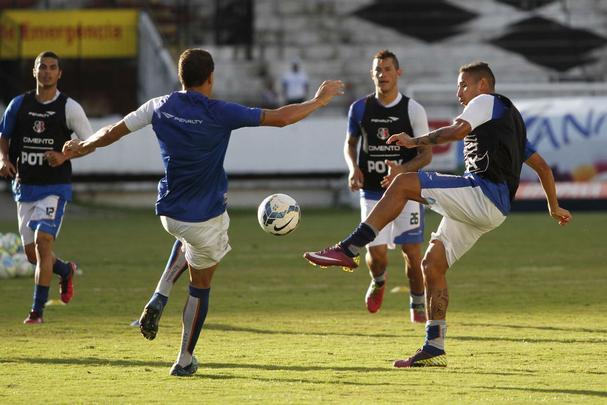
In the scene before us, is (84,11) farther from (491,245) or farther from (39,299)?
(39,299)

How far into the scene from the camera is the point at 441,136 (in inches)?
341

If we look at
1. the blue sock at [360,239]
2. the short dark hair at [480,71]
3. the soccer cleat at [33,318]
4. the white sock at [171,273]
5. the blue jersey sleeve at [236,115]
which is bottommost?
the soccer cleat at [33,318]

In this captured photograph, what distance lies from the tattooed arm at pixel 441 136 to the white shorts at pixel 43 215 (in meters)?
4.39

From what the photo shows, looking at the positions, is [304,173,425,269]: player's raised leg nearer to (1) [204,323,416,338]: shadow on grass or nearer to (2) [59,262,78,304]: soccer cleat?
(1) [204,323,416,338]: shadow on grass

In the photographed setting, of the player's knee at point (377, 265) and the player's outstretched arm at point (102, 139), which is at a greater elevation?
the player's outstretched arm at point (102, 139)

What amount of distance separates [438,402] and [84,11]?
2659 centimetres

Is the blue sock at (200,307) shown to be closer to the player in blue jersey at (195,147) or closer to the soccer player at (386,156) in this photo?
the player in blue jersey at (195,147)

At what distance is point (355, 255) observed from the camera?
885 cm

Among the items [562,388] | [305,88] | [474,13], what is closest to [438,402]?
[562,388]

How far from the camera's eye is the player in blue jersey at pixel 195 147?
8.43 meters

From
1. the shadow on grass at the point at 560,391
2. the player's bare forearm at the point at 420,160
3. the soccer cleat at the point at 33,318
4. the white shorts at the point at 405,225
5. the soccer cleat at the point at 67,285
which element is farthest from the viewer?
the soccer cleat at the point at 67,285

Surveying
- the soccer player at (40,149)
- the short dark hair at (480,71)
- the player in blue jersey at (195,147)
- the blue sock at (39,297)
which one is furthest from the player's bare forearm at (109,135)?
the blue sock at (39,297)

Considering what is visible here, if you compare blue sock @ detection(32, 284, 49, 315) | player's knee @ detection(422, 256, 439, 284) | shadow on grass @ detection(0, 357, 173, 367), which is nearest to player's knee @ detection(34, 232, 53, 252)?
blue sock @ detection(32, 284, 49, 315)

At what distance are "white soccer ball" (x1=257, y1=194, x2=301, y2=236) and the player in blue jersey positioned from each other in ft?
2.23
